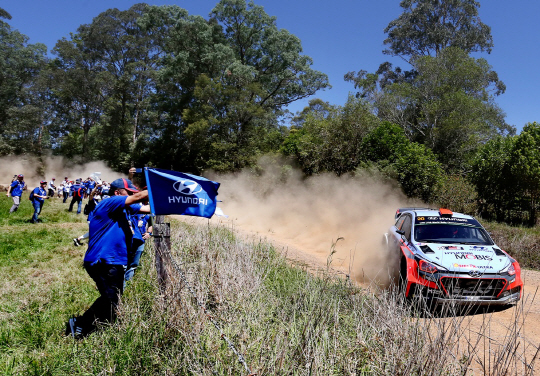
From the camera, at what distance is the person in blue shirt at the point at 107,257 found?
13.4 ft

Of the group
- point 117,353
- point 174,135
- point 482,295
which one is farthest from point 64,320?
point 174,135

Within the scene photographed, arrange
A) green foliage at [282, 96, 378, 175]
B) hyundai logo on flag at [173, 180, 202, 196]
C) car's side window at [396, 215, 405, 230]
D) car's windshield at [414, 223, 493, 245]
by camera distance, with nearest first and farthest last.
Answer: hyundai logo on flag at [173, 180, 202, 196]
car's windshield at [414, 223, 493, 245]
car's side window at [396, 215, 405, 230]
green foliage at [282, 96, 378, 175]

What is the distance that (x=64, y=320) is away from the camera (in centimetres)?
486

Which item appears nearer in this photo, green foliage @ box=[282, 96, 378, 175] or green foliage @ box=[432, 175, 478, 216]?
green foliage @ box=[432, 175, 478, 216]

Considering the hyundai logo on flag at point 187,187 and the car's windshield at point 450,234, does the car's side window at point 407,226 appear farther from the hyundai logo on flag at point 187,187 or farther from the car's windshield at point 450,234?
the hyundai logo on flag at point 187,187

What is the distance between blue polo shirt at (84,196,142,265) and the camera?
4.07 metres

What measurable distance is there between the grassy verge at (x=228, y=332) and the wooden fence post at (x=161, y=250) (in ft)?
1.03

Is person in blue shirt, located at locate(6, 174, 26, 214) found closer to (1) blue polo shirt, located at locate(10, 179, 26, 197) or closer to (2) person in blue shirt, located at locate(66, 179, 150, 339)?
(1) blue polo shirt, located at locate(10, 179, 26, 197)

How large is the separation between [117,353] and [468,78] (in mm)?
35101

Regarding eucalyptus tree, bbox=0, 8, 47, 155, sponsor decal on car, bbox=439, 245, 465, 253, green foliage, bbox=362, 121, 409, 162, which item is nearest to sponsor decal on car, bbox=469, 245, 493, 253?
sponsor decal on car, bbox=439, 245, 465, 253

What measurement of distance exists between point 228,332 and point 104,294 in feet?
5.25

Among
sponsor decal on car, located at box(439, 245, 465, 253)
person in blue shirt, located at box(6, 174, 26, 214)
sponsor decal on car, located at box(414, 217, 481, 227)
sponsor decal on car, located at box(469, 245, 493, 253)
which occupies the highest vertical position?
sponsor decal on car, located at box(414, 217, 481, 227)

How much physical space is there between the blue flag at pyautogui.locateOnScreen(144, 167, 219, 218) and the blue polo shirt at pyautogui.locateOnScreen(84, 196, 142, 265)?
0.41 m

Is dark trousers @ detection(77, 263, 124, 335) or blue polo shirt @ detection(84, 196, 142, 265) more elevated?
blue polo shirt @ detection(84, 196, 142, 265)
